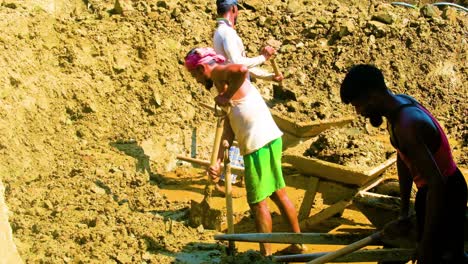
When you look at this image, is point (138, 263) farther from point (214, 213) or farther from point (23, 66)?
point (23, 66)

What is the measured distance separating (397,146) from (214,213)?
2.86 m

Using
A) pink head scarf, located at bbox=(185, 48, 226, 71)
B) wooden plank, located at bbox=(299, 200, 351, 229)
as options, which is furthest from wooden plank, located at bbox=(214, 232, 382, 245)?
wooden plank, located at bbox=(299, 200, 351, 229)

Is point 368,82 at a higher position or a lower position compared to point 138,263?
higher

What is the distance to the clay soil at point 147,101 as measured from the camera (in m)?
5.54

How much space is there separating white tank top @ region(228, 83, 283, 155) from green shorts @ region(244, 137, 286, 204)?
0.06 m

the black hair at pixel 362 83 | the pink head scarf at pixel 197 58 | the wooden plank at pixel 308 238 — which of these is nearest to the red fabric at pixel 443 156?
the black hair at pixel 362 83

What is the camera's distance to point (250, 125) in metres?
5.12

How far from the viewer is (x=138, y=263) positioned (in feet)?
16.1

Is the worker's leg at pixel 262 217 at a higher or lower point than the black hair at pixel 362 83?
lower

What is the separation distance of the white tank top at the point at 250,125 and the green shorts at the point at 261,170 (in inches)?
2.2

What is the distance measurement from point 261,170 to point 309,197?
1.22 meters

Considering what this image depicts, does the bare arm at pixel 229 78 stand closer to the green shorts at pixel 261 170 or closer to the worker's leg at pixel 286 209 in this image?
the green shorts at pixel 261 170

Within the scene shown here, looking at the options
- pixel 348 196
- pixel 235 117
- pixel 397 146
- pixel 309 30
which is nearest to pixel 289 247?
pixel 348 196

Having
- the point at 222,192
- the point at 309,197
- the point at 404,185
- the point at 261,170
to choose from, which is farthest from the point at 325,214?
the point at 404,185
